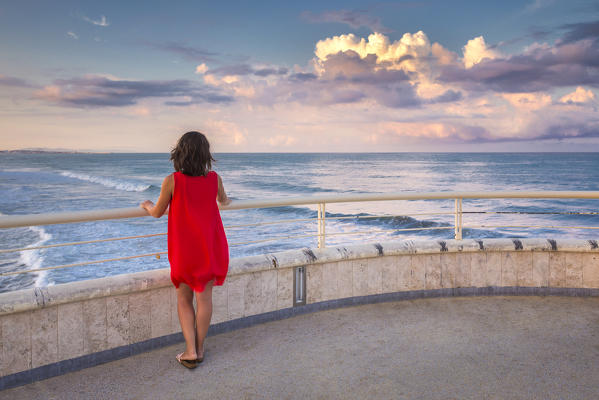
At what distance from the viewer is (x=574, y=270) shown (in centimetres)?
415

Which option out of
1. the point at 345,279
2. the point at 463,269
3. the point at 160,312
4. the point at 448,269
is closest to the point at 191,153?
the point at 160,312

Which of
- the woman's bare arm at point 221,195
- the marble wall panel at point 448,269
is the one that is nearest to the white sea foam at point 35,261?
the woman's bare arm at point 221,195

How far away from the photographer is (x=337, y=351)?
3.04m

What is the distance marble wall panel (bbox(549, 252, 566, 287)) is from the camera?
415cm

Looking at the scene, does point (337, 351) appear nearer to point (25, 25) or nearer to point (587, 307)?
point (587, 307)

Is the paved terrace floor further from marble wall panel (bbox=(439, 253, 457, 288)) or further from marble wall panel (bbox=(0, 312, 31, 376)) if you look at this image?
marble wall panel (bbox=(439, 253, 457, 288))

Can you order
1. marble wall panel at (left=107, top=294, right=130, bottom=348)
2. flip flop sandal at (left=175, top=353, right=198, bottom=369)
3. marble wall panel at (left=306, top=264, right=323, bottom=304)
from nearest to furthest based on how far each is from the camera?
flip flop sandal at (left=175, top=353, right=198, bottom=369), marble wall panel at (left=107, top=294, right=130, bottom=348), marble wall panel at (left=306, top=264, right=323, bottom=304)

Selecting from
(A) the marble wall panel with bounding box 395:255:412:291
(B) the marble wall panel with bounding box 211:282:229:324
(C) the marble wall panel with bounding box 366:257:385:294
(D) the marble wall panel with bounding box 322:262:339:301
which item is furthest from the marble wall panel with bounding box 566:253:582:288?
(B) the marble wall panel with bounding box 211:282:229:324

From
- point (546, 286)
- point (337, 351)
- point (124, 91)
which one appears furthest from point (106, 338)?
point (124, 91)

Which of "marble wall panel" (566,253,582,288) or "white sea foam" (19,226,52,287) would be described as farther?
"white sea foam" (19,226,52,287)

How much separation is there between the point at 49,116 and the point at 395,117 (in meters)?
29.6

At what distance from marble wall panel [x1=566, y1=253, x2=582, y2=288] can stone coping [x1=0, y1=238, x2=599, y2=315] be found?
0.22ft

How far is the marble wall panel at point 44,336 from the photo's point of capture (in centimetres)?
262

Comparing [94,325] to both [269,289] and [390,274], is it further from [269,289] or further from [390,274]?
[390,274]
